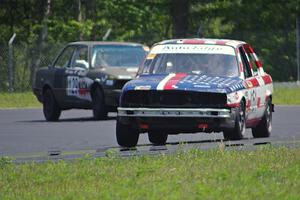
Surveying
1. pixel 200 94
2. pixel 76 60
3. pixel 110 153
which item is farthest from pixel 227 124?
pixel 76 60

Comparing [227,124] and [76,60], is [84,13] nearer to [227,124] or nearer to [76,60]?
[76,60]

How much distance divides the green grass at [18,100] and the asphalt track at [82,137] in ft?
17.2

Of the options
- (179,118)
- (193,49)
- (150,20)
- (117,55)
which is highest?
(193,49)

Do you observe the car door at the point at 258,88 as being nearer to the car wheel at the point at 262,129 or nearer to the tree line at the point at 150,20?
the car wheel at the point at 262,129

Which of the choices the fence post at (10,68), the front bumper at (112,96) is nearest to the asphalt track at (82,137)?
the front bumper at (112,96)

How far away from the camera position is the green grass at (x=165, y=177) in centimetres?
1168

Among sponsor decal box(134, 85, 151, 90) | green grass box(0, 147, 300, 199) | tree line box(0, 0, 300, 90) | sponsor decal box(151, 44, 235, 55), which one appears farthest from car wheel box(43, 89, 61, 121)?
tree line box(0, 0, 300, 90)

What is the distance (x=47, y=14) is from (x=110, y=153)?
34.2 m

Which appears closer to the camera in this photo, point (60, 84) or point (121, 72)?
point (121, 72)

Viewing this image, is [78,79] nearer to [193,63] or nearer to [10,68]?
[193,63]

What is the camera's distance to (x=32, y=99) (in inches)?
1462

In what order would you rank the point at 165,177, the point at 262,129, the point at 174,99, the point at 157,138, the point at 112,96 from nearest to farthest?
1. the point at 165,177
2. the point at 174,99
3. the point at 157,138
4. the point at 262,129
5. the point at 112,96

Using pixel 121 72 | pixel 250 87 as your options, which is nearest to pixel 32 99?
pixel 121 72

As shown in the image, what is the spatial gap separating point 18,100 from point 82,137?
1556 centimetres
